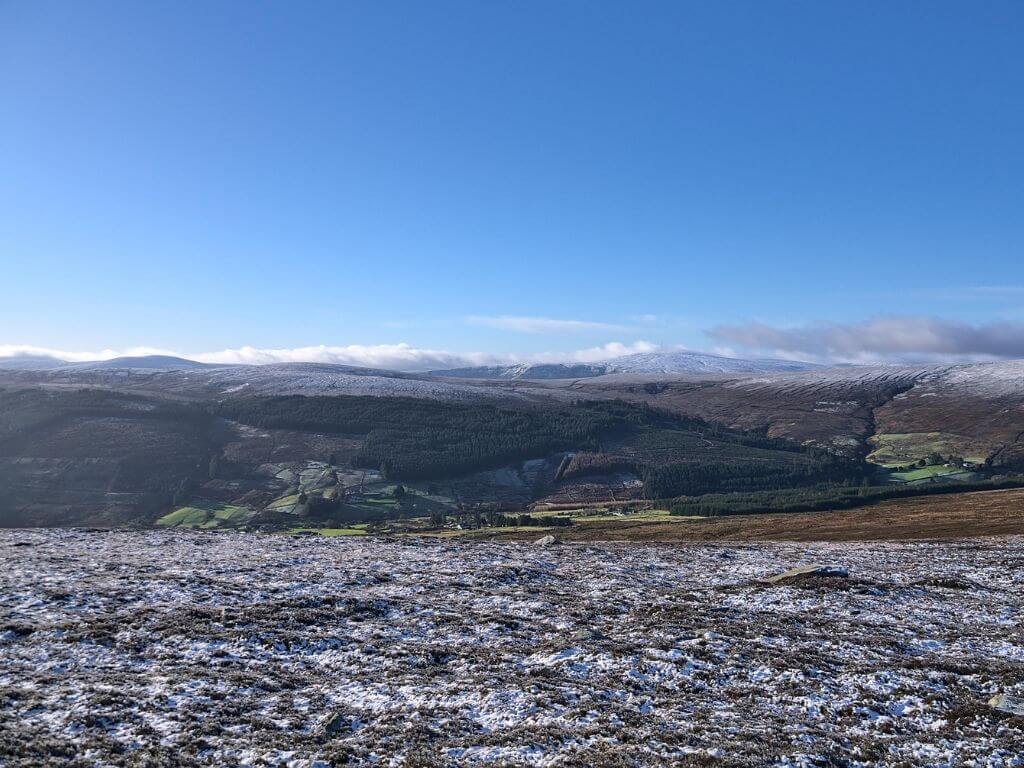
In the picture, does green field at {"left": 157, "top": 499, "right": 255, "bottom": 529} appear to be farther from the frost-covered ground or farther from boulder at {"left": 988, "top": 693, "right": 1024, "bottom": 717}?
boulder at {"left": 988, "top": 693, "right": 1024, "bottom": 717}

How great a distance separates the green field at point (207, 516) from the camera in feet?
369

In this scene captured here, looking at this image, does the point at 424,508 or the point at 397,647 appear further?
the point at 424,508

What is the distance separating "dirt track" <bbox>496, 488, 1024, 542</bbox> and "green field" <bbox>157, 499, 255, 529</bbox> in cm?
6673

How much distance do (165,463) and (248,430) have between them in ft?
136

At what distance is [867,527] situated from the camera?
6681 cm

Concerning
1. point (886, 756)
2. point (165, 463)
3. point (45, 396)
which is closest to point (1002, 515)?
point (886, 756)

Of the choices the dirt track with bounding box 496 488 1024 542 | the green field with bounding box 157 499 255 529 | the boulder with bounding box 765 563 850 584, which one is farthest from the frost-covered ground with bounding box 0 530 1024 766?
the green field with bounding box 157 499 255 529

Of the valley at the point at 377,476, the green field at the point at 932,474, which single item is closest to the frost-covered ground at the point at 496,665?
the valley at the point at 377,476

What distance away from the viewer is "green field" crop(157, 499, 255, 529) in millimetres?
112500

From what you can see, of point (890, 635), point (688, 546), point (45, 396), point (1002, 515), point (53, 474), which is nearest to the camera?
point (890, 635)

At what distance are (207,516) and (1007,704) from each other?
411 feet

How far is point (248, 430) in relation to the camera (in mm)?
199750

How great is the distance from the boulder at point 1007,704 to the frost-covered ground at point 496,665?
0.43 m

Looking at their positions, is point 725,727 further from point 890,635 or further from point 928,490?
point 928,490
